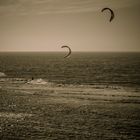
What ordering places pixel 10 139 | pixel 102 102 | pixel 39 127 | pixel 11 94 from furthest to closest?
pixel 11 94 < pixel 102 102 < pixel 39 127 < pixel 10 139

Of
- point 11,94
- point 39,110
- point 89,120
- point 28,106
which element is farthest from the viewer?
point 11,94

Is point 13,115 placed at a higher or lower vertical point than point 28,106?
lower

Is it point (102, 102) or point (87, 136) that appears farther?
point (102, 102)

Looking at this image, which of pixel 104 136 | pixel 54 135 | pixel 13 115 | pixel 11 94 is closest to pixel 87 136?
pixel 104 136

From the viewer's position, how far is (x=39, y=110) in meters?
36.5

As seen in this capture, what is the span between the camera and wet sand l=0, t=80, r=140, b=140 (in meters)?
25.6

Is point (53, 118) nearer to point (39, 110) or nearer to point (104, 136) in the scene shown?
point (39, 110)

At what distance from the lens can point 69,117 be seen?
32.7 meters

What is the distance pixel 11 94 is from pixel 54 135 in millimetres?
27632

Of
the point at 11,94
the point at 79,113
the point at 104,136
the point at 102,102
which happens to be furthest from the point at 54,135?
the point at 11,94

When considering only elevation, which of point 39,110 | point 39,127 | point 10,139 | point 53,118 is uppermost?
point 39,110

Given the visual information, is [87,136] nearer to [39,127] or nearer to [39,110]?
[39,127]

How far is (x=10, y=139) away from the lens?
79.3 feet

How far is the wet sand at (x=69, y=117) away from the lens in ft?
83.9
